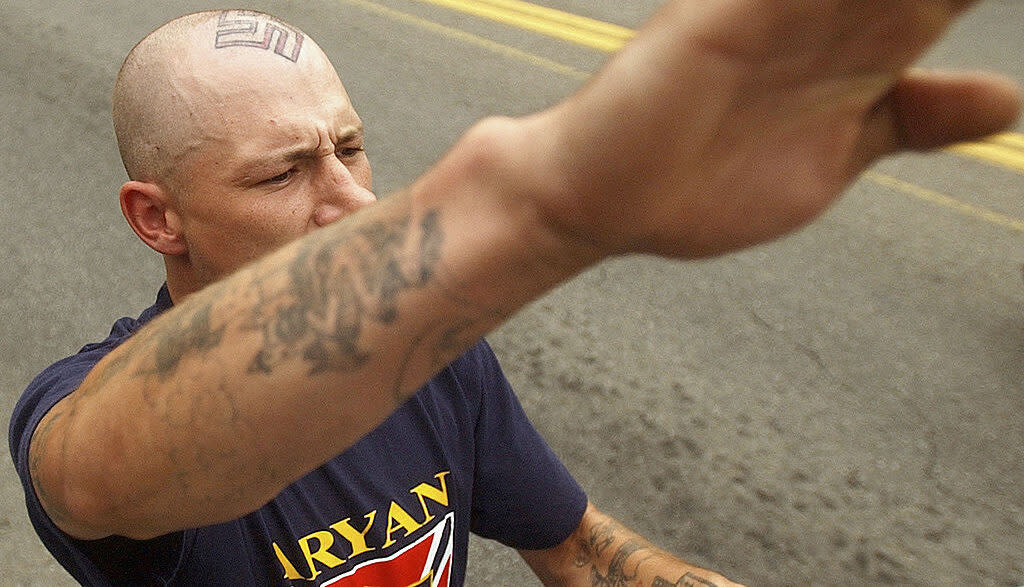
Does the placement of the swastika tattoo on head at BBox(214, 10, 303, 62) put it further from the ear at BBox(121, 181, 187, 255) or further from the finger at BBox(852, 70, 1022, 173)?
the finger at BBox(852, 70, 1022, 173)

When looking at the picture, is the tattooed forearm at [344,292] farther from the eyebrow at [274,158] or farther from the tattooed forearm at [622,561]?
the tattooed forearm at [622,561]

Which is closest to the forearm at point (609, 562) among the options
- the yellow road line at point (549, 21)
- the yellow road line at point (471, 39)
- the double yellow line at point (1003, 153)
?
the double yellow line at point (1003, 153)

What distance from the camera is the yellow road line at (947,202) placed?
6191 millimetres

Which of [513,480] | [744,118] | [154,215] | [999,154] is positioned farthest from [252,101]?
[999,154]

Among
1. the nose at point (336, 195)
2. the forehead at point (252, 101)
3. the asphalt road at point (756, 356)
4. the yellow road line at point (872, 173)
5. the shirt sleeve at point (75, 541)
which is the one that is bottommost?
the yellow road line at point (872, 173)

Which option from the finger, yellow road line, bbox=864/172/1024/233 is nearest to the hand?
the finger

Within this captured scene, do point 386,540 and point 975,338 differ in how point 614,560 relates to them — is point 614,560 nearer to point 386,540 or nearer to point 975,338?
point 386,540

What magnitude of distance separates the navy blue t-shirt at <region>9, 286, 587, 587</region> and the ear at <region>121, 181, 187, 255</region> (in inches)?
4.2

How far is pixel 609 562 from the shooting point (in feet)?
7.48

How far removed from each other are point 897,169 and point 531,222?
634 cm

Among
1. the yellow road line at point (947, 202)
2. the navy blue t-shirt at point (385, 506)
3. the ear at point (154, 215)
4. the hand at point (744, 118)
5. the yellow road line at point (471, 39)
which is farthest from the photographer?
the yellow road line at point (471, 39)

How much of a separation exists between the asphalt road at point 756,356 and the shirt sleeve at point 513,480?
1.49 meters

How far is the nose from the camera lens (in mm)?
2074

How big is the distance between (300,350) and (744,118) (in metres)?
0.49
